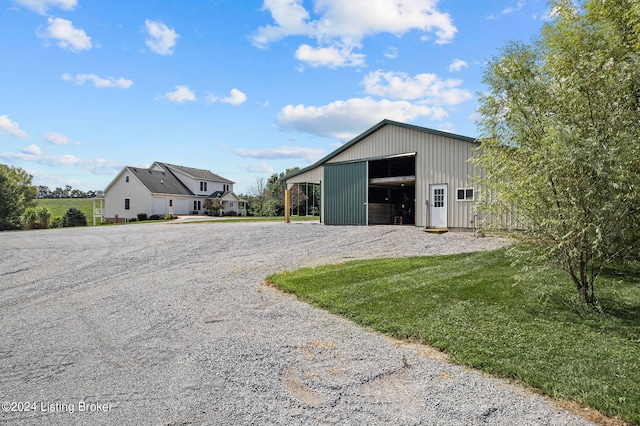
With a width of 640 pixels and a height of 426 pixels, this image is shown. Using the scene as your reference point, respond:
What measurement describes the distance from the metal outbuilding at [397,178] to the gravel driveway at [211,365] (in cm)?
1037

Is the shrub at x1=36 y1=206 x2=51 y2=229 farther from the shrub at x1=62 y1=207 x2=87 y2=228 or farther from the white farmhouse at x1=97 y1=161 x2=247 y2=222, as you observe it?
the white farmhouse at x1=97 y1=161 x2=247 y2=222

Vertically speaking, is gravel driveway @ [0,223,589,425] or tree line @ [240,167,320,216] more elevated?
tree line @ [240,167,320,216]

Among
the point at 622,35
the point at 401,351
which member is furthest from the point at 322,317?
the point at 622,35

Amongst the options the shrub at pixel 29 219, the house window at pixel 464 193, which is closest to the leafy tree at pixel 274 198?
the shrub at pixel 29 219

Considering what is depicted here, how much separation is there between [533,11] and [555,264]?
25.1 feet

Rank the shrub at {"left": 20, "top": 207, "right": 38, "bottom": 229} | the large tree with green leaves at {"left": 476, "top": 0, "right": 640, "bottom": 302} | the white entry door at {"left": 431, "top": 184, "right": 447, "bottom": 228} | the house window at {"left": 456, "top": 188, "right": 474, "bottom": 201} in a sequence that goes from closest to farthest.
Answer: the large tree with green leaves at {"left": 476, "top": 0, "right": 640, "bottom": 302} < the house window at {"left": 456, "top": 188, "right": 474, "bottom": 201} < the white entry door at {"left": 431, "top": 184, "right": 447, "bottom": 228} < the shrub at {"left": 20, "top": 207, "right": 38, "bottom": 229}

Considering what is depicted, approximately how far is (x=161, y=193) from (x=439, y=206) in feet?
97.0

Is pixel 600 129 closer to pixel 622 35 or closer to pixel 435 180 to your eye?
pixel 622 35

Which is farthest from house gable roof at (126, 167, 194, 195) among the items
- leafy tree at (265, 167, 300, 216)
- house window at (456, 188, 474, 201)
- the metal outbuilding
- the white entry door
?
house window at (456, 188, 474, 201)

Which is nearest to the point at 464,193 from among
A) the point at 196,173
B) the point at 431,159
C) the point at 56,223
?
the point at 431,159

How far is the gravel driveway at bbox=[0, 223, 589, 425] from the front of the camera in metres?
2.99

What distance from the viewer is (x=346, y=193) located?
2017cm

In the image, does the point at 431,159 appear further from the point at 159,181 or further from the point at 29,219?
the point at 159,181

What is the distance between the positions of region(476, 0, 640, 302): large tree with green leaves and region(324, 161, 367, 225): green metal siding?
13.1 m
